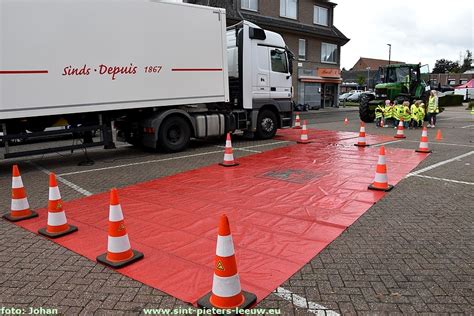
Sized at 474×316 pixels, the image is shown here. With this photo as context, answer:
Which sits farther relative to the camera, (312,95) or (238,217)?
(312,95)

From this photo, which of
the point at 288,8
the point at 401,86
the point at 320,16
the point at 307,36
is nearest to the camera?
the point at 401,86

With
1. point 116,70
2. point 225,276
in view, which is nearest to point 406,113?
point 116,70

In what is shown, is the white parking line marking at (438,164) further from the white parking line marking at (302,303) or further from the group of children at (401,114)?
the group of children at (401,114)

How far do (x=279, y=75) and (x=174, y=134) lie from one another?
463 centimetres

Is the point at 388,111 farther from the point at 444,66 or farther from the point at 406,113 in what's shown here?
the point at 444,66

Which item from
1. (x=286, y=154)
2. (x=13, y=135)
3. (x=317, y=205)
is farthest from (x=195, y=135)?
(x=317, y=205)

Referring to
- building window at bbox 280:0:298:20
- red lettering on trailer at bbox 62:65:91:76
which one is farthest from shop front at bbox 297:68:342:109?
red lettering on trailer at bbox 62:65:91:76

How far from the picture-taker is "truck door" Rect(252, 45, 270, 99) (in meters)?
12.7

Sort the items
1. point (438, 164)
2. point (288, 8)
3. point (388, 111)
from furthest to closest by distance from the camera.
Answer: point (288, 8) → point (388, 111) → point (438, 164)

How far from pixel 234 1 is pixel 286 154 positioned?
1977cm

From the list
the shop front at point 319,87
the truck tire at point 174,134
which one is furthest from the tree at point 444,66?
the truck tire at point 174,134

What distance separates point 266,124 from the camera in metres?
13.8

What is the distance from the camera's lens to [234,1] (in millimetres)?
27125

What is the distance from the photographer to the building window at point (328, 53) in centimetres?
3534
